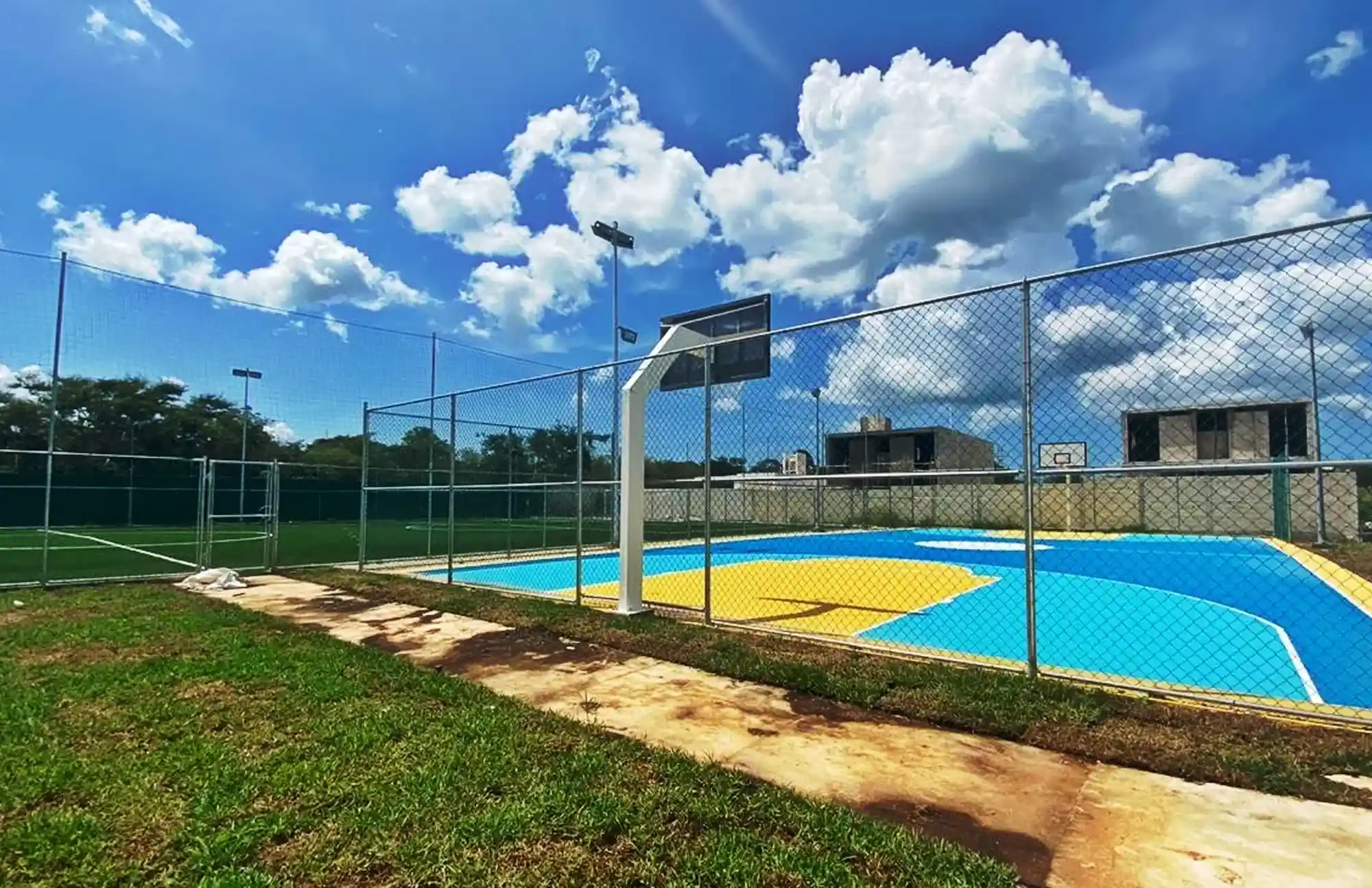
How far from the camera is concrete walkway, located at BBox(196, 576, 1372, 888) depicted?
239 centimetres

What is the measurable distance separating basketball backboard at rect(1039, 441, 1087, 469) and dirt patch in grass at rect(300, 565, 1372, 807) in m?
1.36

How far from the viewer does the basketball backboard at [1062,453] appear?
14.4ft

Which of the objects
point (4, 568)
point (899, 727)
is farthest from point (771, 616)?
point (4, 568)

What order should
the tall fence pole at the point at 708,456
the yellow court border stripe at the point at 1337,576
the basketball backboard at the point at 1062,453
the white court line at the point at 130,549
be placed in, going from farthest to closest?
1. the white court line at the point at 130,549
2. the yellow court border stripe at the point at 1337,576
3. the tall fence pole at the point at 708,456
4. the basketball backboard at the point at 1062,453

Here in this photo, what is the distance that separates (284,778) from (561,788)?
1219 mm

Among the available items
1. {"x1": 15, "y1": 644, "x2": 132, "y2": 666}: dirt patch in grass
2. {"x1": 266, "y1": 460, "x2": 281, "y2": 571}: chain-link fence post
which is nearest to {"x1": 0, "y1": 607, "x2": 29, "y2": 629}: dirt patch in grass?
{"x1": 15, "y1": 644, "x2": 132, "y2": 666}: dirt patch in grass

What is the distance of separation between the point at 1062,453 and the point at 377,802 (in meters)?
4.71

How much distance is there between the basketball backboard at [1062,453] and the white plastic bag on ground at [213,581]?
10.1 m

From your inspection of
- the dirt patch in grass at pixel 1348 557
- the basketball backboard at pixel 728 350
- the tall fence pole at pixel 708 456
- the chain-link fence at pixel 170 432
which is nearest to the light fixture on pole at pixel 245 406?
the chain-link fence at pixel 170 432

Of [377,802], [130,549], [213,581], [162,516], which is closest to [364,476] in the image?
[213,581]

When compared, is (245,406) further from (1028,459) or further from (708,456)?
(1028,459)

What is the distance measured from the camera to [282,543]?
1908cm

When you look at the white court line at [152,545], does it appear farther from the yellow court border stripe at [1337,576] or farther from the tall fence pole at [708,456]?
the yellow court border stripe at [1337,576]

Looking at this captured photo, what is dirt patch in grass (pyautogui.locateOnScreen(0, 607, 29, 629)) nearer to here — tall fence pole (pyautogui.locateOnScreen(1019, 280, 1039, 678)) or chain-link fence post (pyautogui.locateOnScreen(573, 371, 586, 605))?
chain-link fence post (pyautogui.locateOnScreen(573, 371, 586, 605))
